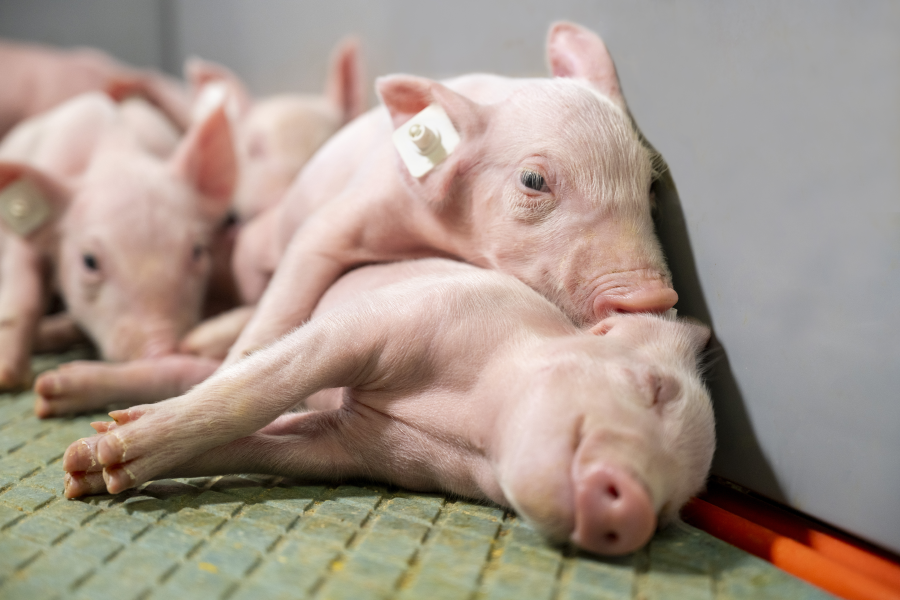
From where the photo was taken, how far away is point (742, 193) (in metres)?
1.41

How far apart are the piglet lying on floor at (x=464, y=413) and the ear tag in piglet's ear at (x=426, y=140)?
13.0 inches

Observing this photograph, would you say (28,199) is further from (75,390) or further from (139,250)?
(75,390)

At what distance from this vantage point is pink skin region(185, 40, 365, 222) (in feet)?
10.0

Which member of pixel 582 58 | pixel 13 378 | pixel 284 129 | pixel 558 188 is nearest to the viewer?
pixel 558 188

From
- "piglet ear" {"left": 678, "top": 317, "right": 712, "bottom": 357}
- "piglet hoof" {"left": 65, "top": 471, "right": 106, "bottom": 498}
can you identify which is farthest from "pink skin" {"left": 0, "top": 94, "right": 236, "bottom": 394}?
"piglet ear" {"left": 678, "top": 317, "right": 712, "bottom": 357}

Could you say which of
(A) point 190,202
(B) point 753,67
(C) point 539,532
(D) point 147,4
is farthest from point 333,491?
(D) point 147,4

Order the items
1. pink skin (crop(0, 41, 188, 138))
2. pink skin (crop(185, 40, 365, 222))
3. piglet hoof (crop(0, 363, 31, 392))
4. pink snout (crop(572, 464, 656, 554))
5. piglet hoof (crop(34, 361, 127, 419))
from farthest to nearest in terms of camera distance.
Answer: pink skin (crop(0, 41, 188, 138)), pink skin (crop(185, 40, 365, 222)), piglet hoof (crop(0, 363, 31, 392)), piglet hoof (crop(34, 361, 127, 419)), pink snout (crop(572, 464, 656, 554))

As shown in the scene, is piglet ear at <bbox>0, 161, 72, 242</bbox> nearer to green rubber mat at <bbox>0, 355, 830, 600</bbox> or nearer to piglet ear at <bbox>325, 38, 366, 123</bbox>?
green rubber mat at <bbox>0, 355, 830, 600</bbox>

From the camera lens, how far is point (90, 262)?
233 centimetres

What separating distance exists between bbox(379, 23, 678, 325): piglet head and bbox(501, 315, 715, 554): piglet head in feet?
0.68

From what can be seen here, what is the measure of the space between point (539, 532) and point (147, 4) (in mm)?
4337

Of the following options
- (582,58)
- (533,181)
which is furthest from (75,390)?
(582,58)

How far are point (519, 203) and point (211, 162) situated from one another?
1.44m

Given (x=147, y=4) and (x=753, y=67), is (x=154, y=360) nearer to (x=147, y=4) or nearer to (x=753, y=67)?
(x=753, y=67)
